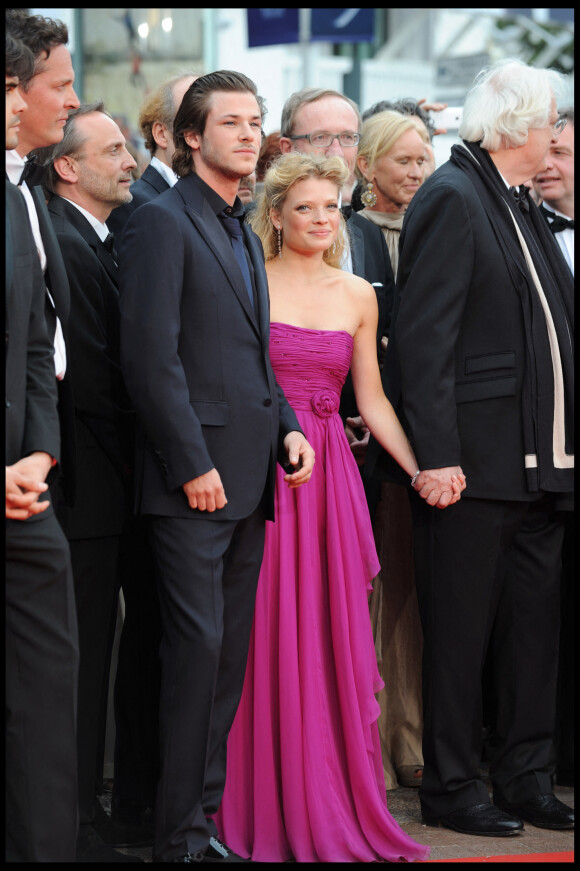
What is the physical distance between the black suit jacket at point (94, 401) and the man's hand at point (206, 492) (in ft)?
1.20

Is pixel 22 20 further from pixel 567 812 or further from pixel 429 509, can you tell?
pixel 567 812

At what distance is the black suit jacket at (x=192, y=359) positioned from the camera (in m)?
3.64

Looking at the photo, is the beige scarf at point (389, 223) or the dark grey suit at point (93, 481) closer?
the dark grey suit at point (93, 481)

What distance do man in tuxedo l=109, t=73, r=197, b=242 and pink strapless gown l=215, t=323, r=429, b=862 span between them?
2.46 ft

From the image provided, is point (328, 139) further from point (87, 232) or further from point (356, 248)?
point (87, 232)

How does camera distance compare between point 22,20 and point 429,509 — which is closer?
point 22,20

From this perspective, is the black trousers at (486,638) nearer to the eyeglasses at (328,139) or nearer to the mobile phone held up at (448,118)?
the eyeglasses at (328,139)

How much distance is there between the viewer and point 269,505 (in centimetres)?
396

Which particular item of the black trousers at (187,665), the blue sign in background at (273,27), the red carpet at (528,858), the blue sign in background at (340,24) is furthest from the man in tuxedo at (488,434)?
the blue sign in background at (340,24)

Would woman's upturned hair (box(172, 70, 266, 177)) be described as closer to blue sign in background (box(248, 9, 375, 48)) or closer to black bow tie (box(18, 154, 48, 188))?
black bow tie (box(18, 154, 48, 188))

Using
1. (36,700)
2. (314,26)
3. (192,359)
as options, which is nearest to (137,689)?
(36,700)

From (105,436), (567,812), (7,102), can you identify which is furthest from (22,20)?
(567,812)

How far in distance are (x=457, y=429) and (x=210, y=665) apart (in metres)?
1.23

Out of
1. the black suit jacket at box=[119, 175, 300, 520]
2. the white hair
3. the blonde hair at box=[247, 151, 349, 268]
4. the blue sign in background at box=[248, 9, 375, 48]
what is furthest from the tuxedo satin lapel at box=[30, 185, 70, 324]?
the blue sign in background at box=[248, 9, 375, 48]
